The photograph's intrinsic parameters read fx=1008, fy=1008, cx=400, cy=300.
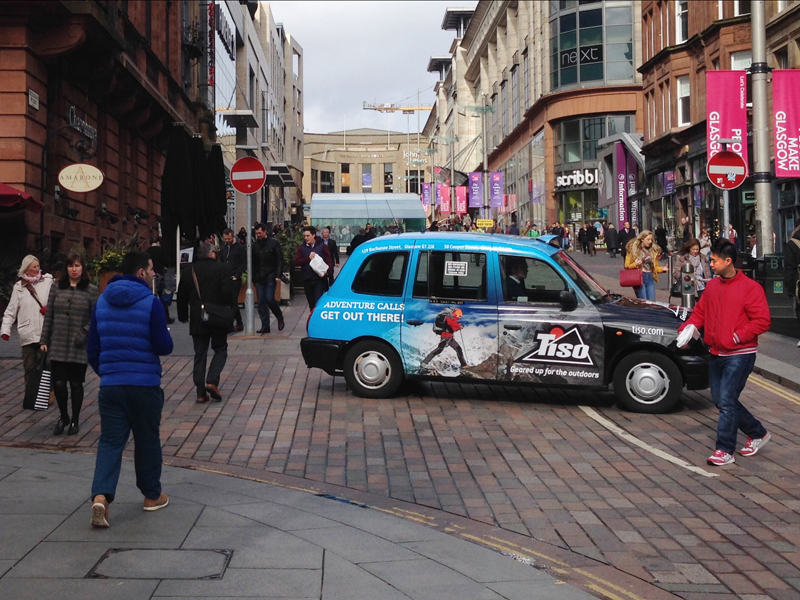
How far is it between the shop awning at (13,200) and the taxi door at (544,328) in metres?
A: 10.2

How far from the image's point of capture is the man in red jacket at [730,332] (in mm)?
7629

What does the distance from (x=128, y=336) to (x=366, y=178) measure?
146m

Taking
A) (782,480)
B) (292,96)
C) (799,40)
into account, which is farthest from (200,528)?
(292,96)

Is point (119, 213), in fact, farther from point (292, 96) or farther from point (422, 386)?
point (292, 96)

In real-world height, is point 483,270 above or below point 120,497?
above

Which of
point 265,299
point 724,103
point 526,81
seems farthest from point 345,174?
point 265,299

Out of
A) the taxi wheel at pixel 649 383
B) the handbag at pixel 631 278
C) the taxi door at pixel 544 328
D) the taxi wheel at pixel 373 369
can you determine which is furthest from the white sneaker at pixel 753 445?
the handbag at pixel 631 278

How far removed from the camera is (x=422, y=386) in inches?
460

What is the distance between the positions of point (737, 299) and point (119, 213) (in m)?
23.4

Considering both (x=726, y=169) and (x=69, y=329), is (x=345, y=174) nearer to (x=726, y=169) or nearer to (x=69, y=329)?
(x=726, y=169)

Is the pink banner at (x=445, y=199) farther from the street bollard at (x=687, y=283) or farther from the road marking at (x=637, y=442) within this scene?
the road marking at (x=637, y=442)

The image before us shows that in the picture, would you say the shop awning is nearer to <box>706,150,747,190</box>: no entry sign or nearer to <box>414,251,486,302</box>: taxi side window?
<box>414,251,486,302</box>: taxi side window

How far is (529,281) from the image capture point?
10281 mm

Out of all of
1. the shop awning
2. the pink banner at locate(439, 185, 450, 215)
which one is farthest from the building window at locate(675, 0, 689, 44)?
the pink banner at locate(439, 185, 450, 215)
